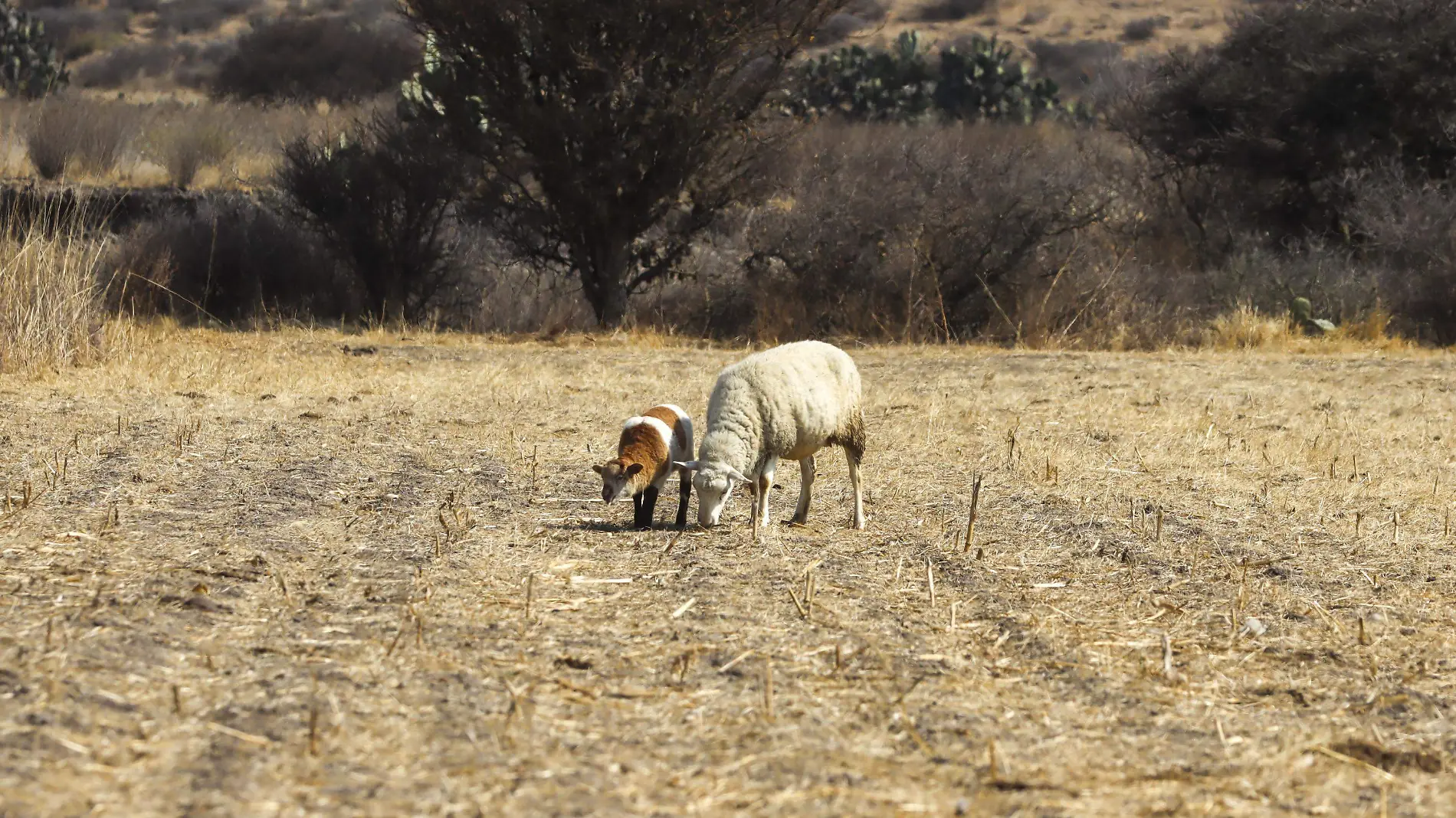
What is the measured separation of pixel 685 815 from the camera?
415 cm

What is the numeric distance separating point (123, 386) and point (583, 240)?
7905mm

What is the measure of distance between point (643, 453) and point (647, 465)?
62 millimetres

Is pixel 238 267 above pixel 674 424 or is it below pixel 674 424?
above

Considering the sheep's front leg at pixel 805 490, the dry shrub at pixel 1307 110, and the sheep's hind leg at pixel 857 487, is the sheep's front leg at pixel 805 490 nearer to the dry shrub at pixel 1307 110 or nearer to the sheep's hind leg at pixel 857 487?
the sheep's hind leg at pixel 857 487

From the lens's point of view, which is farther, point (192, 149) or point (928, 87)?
point (928, 87)

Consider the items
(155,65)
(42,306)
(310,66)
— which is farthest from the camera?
(155,65)

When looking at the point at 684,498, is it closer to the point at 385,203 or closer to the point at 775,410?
the point at 775,410

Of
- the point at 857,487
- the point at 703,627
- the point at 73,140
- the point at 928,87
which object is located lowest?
the point at 703,627

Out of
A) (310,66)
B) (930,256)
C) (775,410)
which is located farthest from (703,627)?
(310,66)

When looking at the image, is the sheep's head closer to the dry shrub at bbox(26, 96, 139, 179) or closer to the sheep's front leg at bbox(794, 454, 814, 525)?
the sheep's front leg at bbox(794, 454, 814, 525)

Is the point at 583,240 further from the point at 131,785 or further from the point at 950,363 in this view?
the point at 131,785

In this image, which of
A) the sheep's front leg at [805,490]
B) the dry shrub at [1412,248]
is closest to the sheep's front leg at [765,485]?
the sheep's front leg at [805,490]

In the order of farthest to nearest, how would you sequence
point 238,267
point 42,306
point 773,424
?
1. point 238,267
2. point 42,306
3. point 773,424

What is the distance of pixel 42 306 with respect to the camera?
13.1m
